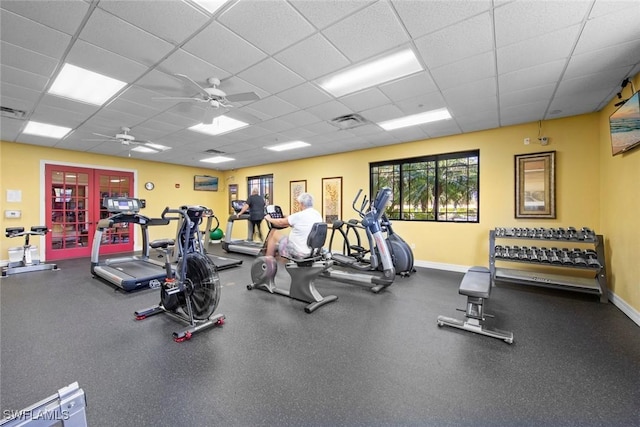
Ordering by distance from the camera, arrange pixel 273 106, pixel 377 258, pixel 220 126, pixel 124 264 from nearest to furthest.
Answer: pixel 273 106
pixel 377 258
pixel 220 126
pixel 124 264

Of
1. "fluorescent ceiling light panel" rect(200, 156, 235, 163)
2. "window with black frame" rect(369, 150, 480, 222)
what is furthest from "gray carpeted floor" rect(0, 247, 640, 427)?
"fluorescent ceiling light panel" rect(200, 156, 235, 163)

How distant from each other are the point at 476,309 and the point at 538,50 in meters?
2.70

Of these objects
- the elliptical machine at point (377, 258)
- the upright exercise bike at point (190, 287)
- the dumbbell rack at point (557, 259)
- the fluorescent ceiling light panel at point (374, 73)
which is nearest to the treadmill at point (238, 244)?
the elliptical machine at point (377, 258)

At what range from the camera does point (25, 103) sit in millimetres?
3828

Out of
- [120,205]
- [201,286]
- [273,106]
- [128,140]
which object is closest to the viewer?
A: [201,286]

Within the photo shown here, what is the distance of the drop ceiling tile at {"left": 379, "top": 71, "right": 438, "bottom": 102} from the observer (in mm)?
3199

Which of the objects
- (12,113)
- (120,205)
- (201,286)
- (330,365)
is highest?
(12,113)

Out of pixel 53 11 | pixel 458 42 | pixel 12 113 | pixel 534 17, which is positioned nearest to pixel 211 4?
pixel 53 11

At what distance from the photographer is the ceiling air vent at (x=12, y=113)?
4.05m

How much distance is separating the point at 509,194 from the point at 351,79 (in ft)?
12.2

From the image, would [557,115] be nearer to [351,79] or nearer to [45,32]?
[351,79]

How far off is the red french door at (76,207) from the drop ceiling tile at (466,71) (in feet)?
27.2

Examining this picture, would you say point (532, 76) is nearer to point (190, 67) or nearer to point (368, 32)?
point (368, 32)

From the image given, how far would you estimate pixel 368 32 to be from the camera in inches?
94.4
